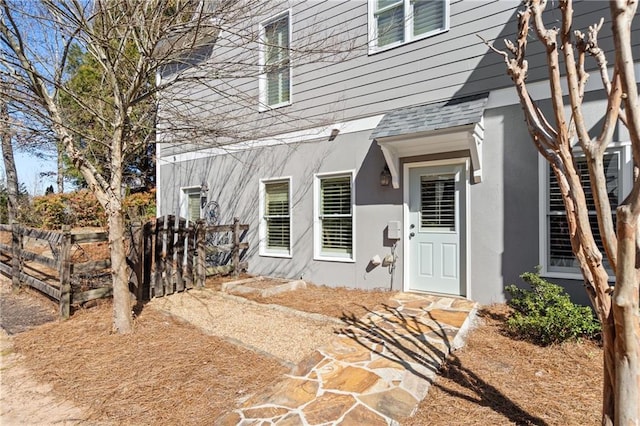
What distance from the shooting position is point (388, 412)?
2902mm

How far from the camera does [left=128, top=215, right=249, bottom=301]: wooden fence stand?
236 inches

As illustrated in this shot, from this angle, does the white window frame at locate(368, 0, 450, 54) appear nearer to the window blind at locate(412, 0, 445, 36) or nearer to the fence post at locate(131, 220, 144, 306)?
the window blind at locate(412, 0, 445, 36)

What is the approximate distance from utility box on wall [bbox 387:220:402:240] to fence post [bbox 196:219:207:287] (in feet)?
12.1

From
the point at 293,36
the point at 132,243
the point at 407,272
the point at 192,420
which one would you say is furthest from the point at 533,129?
the point at 293,36

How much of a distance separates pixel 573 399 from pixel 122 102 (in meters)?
5.59

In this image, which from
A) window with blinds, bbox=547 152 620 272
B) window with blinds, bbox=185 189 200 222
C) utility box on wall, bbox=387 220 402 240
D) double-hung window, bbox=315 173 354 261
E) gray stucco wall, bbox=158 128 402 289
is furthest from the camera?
window with blinds, bbox=185 189 200 222

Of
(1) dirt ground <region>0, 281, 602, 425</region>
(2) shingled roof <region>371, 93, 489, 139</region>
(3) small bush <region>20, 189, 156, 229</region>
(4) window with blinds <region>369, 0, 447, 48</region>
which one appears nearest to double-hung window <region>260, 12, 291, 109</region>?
(4) window with blinds <region>369, 0, 447, 48</region>

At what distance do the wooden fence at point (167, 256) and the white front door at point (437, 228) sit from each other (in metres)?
4.10

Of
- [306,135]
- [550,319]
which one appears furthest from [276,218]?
[550,319]

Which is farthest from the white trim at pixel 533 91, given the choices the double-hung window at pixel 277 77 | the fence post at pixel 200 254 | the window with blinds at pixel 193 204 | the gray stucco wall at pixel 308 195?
the window with blinds at pixel 193 204

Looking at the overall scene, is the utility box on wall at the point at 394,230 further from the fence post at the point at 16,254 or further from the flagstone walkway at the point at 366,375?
the fence post at the point at 16,254

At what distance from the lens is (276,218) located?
8.19 meters

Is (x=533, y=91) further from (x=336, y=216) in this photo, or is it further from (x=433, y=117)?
A: (x=336, y=216)

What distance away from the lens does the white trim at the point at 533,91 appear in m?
4.70
